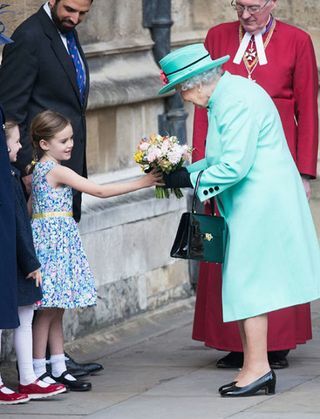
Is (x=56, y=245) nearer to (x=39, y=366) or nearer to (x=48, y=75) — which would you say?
(x=39, y=366)

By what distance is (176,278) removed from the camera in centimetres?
1025

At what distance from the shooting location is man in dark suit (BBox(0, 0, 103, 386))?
25.7 ft

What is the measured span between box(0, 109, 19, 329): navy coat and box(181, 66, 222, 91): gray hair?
32.1 inches

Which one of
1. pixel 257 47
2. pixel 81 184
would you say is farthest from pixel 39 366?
pixel 257 47

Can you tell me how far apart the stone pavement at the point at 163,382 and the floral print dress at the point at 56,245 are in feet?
1.49

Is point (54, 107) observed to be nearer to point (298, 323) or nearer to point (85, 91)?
point (85, 91)

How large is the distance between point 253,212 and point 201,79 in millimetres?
624

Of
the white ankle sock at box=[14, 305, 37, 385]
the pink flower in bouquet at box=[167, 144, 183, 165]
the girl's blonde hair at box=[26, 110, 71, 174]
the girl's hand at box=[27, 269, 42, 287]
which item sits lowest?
the white ankle sock at box=[14, 305, 37, 385]

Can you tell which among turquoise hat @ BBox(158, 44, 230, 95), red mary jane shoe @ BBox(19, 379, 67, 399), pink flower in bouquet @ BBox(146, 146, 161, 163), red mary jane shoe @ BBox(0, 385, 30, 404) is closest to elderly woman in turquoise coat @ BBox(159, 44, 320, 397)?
turquoise hat @ BBox(158, 44, 230, 95)

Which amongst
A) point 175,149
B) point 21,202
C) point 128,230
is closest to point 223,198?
point 175,149

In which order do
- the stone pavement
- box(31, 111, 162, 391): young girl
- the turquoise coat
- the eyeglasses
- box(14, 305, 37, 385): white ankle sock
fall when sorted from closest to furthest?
the stone pavement
the turquoise coat
box(14, 305, 37, 385): white ankle sock
box(31, 111, 162, 391): young girl
the eyeglasses

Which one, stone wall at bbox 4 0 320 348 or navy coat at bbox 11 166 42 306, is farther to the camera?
stone wall at bbox 4 0 320 348

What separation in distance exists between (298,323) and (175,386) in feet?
2.72

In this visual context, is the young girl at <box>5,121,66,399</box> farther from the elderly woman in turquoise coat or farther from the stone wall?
the stone wall
